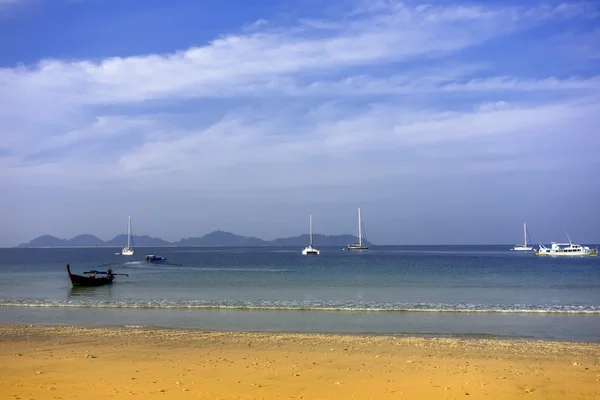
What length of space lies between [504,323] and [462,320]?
5.34ft

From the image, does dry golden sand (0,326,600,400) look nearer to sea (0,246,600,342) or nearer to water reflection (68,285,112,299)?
sea (0,246,600,342)

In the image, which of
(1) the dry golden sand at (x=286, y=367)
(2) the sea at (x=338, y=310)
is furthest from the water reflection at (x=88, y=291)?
(1) the dry golden sand at (x=286, y=367)

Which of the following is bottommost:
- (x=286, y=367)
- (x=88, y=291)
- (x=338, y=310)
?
(x=88, y=291)

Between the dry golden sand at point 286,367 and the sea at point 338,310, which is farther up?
the dry golden sand at point 286,367

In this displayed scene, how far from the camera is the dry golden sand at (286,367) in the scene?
31.9 feet

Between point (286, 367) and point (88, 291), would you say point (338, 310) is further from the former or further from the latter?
point (88, 291)

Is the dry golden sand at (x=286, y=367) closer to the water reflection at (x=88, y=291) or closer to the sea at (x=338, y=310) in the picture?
the sea at (x=338, y=310)

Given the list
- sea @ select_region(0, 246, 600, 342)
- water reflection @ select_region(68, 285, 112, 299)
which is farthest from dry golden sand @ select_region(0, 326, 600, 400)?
water reflection @ select_region(68, 285, 112, 299)

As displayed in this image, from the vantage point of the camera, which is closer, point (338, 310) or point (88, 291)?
point (338, 310)

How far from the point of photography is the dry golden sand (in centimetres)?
971

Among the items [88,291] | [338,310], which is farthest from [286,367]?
[88,291]

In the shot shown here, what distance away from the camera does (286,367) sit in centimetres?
1188

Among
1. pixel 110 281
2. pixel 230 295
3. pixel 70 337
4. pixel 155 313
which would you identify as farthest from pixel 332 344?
pixel 110 281

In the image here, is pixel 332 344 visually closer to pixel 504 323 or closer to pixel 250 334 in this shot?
pixel 250 334
